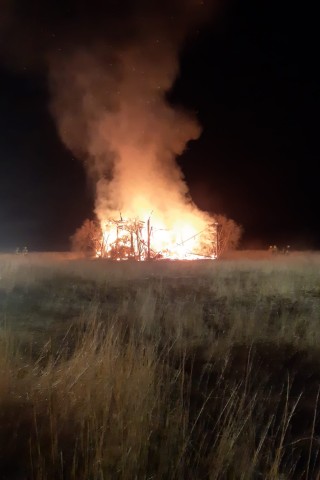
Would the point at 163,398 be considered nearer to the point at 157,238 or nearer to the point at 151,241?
the point at 151,241

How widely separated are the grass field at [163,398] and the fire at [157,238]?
1846 cm

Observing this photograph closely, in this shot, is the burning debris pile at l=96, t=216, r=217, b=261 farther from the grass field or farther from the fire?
the grass field

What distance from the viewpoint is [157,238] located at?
26.1 meters

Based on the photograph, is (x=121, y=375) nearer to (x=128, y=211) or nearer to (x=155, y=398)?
(x=155, y=398)

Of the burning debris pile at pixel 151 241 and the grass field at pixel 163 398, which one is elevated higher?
the burning debris pile at pixel 151 241

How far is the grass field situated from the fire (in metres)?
18.5

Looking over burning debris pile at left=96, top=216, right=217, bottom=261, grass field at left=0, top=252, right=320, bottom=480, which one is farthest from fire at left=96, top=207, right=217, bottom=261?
grass field at left=0, top=252, right=320, bottom=480

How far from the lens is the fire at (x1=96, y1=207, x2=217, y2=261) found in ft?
82.5

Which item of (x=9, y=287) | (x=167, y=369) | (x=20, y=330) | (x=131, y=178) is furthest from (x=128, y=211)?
(x=167, y=369)

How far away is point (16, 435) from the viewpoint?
2674mm

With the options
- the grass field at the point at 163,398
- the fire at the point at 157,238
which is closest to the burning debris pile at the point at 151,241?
the fire at the point at 157,238

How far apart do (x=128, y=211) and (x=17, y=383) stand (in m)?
22.9

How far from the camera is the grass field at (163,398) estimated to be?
8.28 feet

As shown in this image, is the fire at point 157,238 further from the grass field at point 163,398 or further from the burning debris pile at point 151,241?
the grass field at point 163,398
